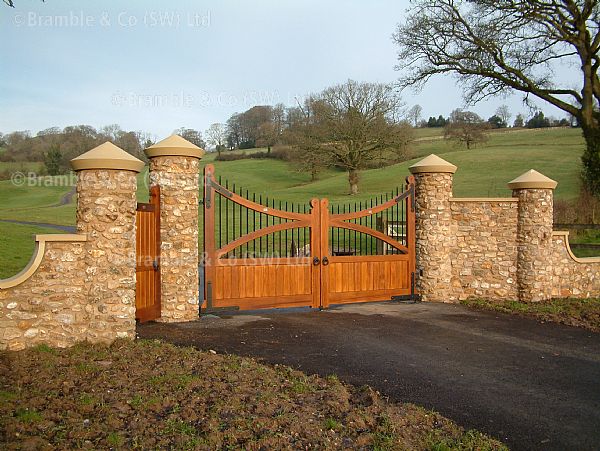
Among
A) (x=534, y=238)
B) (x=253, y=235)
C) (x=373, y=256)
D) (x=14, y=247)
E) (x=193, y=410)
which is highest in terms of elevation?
(x=253, y=235)

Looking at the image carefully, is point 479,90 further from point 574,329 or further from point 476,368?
point 476,368

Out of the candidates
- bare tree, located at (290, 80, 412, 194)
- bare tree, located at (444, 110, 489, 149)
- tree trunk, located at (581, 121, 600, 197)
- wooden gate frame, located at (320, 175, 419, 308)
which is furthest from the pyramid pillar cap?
bare tree, located at (444, 110, 489, 149)

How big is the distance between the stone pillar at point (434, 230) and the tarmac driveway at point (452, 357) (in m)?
0.75

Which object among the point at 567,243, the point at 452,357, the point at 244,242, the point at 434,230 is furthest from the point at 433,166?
the point at 452,357

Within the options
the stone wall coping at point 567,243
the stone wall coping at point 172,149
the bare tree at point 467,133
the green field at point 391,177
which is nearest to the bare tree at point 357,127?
the green field at point 391,177

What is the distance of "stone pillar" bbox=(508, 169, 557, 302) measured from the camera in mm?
11172

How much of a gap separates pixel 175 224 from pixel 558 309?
7654mm

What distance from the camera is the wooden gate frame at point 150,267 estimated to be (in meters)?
8.30

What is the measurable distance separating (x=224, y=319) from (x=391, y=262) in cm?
398

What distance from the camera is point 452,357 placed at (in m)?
7.09

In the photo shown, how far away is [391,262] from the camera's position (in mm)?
11258

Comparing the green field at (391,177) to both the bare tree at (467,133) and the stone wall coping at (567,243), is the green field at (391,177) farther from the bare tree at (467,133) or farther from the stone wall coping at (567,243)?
the stone wall coping at (567,243)

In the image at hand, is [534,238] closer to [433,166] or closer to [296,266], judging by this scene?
[433,166]

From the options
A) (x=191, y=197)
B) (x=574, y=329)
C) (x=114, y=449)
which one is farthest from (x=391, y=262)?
(x=114, y=449)
